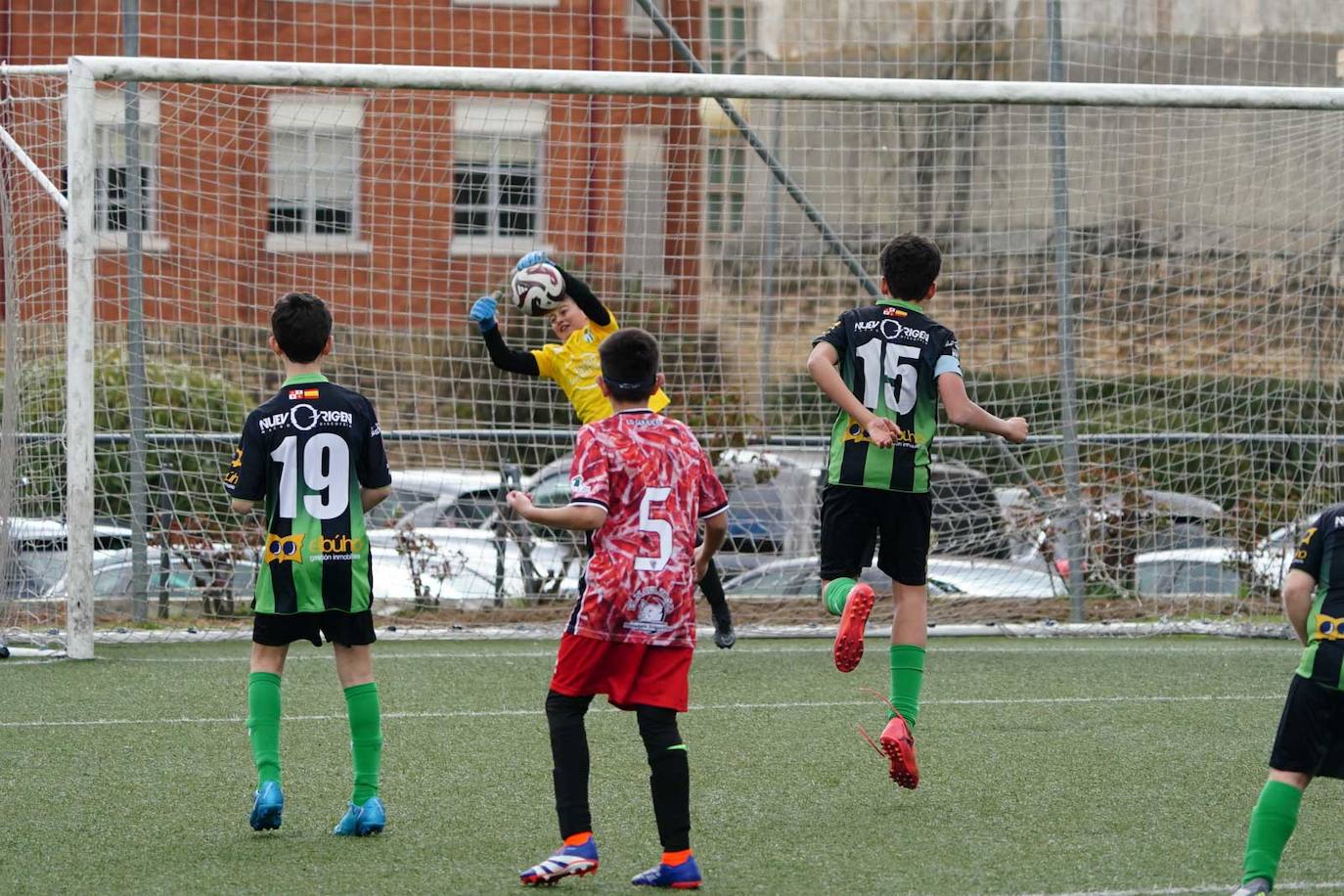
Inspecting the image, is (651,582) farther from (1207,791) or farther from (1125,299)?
(1125,299)

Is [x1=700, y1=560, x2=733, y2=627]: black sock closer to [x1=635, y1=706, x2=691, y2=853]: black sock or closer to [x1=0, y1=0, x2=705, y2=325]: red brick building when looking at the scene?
[x1=0, y1=0, x2=705, y2=325]: red brick building

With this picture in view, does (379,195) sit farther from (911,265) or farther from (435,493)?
(911,265)

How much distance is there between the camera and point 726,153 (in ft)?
41.8

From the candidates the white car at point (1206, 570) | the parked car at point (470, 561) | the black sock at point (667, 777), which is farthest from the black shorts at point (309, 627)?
the white car at point (1206, 570)

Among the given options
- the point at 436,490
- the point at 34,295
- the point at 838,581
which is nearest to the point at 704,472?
the point at 838,581

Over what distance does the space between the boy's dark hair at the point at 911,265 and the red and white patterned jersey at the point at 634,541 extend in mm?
1737

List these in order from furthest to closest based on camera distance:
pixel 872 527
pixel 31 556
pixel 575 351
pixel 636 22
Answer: pixel 636 22 < pixel 31 556 < pixel 575 351 < pixel 872 527

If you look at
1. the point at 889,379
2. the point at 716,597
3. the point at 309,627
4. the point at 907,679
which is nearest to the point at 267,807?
the point at 309,627

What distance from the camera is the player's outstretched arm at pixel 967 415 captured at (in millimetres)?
5059

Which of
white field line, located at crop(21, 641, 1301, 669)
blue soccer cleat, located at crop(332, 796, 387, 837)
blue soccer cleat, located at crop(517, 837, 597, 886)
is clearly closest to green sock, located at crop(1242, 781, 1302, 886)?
blue soccer cleat, located at crop(517, 837, 597, 886)

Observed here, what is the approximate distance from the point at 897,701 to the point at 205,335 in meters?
6.56

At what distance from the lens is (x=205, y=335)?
414 inches

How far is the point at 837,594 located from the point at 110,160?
6155 mm

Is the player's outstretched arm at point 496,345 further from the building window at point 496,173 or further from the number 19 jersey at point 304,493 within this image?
A: the building window at point 496,173
